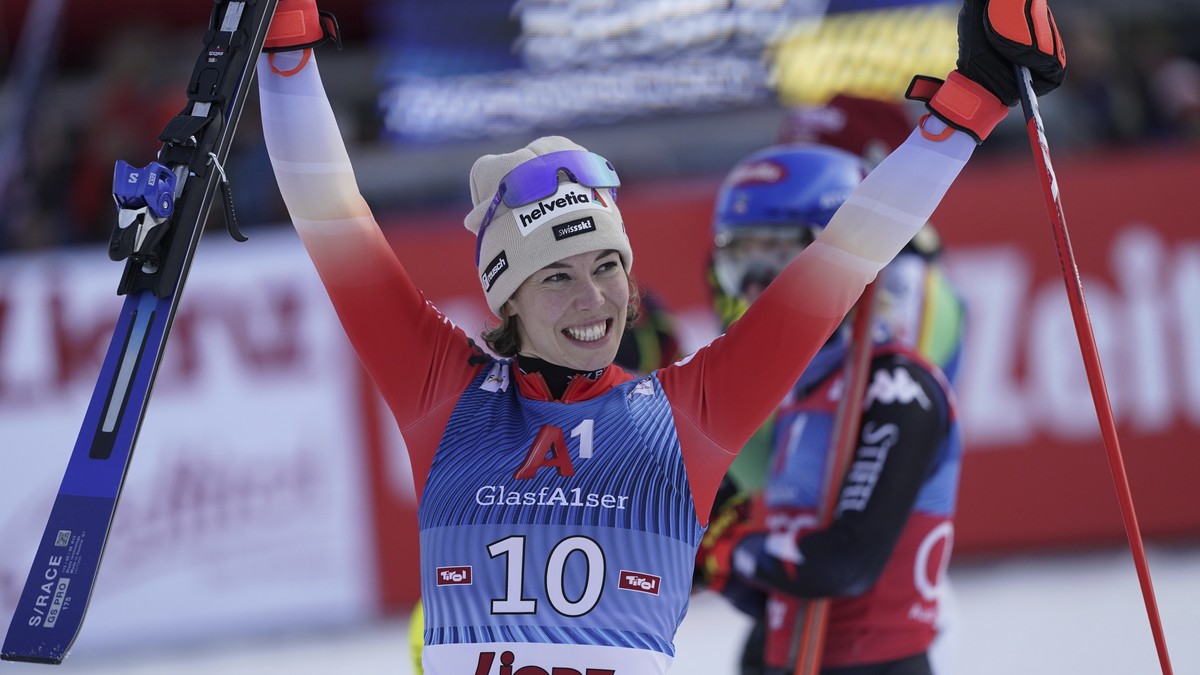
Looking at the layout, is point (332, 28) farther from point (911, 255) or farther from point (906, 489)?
point (911, 255)

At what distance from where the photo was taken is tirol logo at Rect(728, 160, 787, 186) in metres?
3.43

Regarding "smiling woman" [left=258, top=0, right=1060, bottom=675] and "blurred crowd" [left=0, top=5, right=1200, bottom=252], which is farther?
"blurred crowd" [left=0, top=5, right=1200, bottom=252]

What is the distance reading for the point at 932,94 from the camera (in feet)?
8.48

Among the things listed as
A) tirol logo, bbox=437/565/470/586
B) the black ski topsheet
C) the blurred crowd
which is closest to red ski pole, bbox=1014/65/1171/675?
tirol logo, bbox=437/565/470/586

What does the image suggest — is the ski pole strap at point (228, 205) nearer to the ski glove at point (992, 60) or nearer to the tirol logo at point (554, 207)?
the tirol logo at point (554, 207)

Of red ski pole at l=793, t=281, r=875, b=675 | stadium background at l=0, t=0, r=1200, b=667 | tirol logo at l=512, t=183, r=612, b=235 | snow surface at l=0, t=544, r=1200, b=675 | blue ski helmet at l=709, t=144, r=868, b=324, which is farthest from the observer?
stadium background at l=0, t=0, r=1200, b=667

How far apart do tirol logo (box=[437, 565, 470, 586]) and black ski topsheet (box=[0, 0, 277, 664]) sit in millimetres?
538

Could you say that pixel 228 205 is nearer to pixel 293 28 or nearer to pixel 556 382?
pixel 293 28

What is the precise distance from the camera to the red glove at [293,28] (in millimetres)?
2553

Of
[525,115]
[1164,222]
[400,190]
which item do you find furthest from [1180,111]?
[400,190]

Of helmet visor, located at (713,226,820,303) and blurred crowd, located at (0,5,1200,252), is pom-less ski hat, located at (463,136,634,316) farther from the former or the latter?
blurred crowd, located at (0,5,1200,252)

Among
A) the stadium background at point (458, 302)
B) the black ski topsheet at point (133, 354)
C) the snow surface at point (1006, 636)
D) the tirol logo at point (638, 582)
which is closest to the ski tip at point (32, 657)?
the black ski topsheet at point (133, 354)

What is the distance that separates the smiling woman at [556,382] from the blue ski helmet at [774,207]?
2.74ft

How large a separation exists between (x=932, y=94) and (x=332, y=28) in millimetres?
1088
